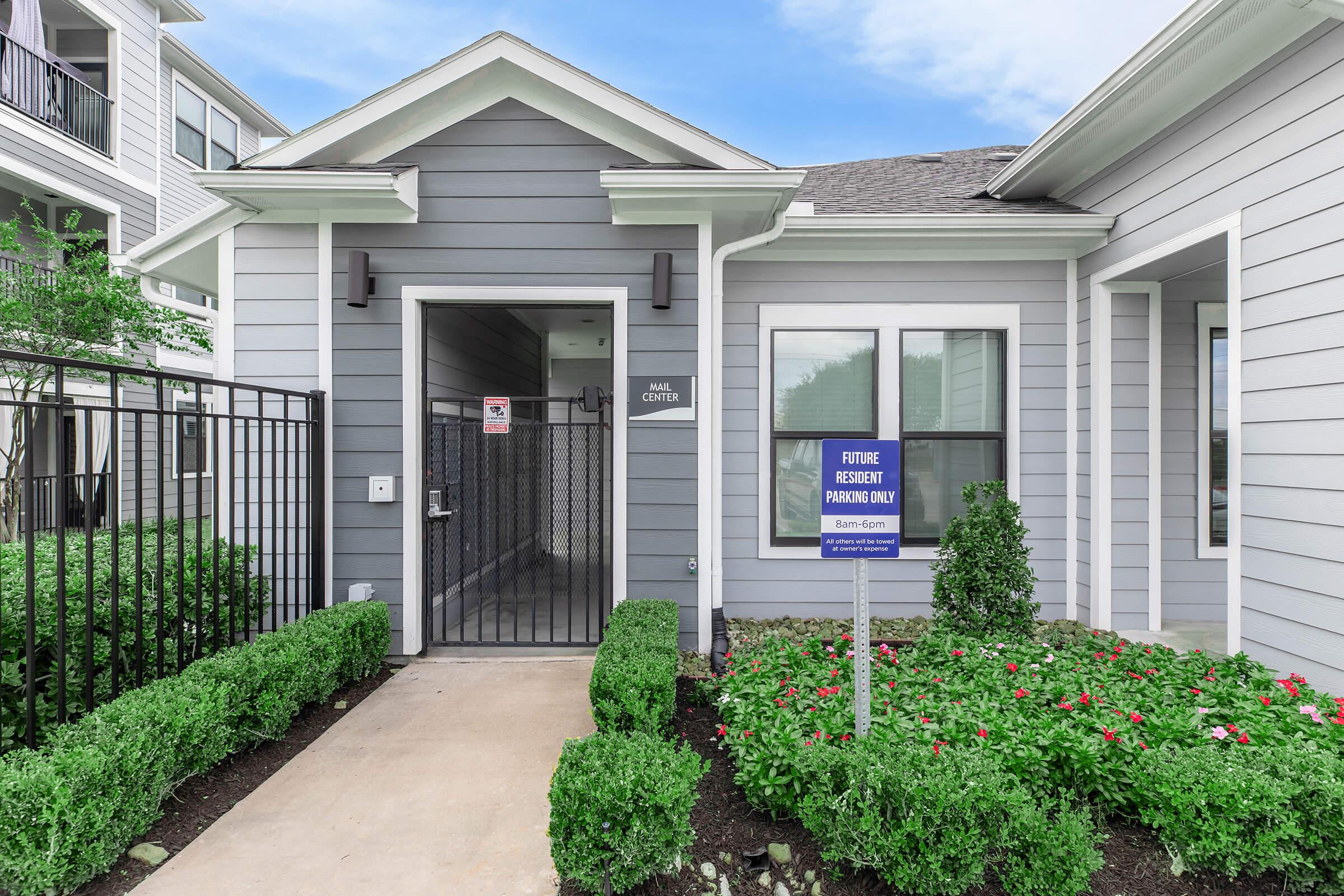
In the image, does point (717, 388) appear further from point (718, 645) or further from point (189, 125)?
point (189, 125)

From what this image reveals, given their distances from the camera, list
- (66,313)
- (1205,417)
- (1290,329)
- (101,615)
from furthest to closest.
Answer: (66,313) → (1205,417) → (1290,329) → (101,615)

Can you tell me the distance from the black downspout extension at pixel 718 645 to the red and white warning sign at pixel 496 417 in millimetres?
1737

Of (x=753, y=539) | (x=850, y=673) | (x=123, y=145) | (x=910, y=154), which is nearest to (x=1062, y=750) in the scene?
(x=850, y=673)

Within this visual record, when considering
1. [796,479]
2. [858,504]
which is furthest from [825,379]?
[858,504]

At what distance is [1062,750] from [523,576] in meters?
3.18

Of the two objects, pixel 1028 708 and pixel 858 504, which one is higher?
pixel 858 504

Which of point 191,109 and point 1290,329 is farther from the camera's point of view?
point 191,109

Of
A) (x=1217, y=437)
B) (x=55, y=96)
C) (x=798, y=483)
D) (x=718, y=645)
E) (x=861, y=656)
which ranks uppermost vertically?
(x=55, y=96)

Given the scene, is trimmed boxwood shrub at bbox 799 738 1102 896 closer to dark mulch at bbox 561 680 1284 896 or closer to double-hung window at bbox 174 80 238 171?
dark mulch at bbox 561 680 1284 896

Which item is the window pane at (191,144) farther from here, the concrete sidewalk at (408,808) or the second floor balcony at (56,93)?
the concrete sidewalk at (408,808)

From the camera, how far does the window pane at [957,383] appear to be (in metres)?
4.72

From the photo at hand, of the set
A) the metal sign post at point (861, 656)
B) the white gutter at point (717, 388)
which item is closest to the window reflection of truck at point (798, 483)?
the white gutter at point (717, 388)

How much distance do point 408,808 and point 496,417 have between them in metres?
2.16

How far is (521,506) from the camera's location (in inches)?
167
